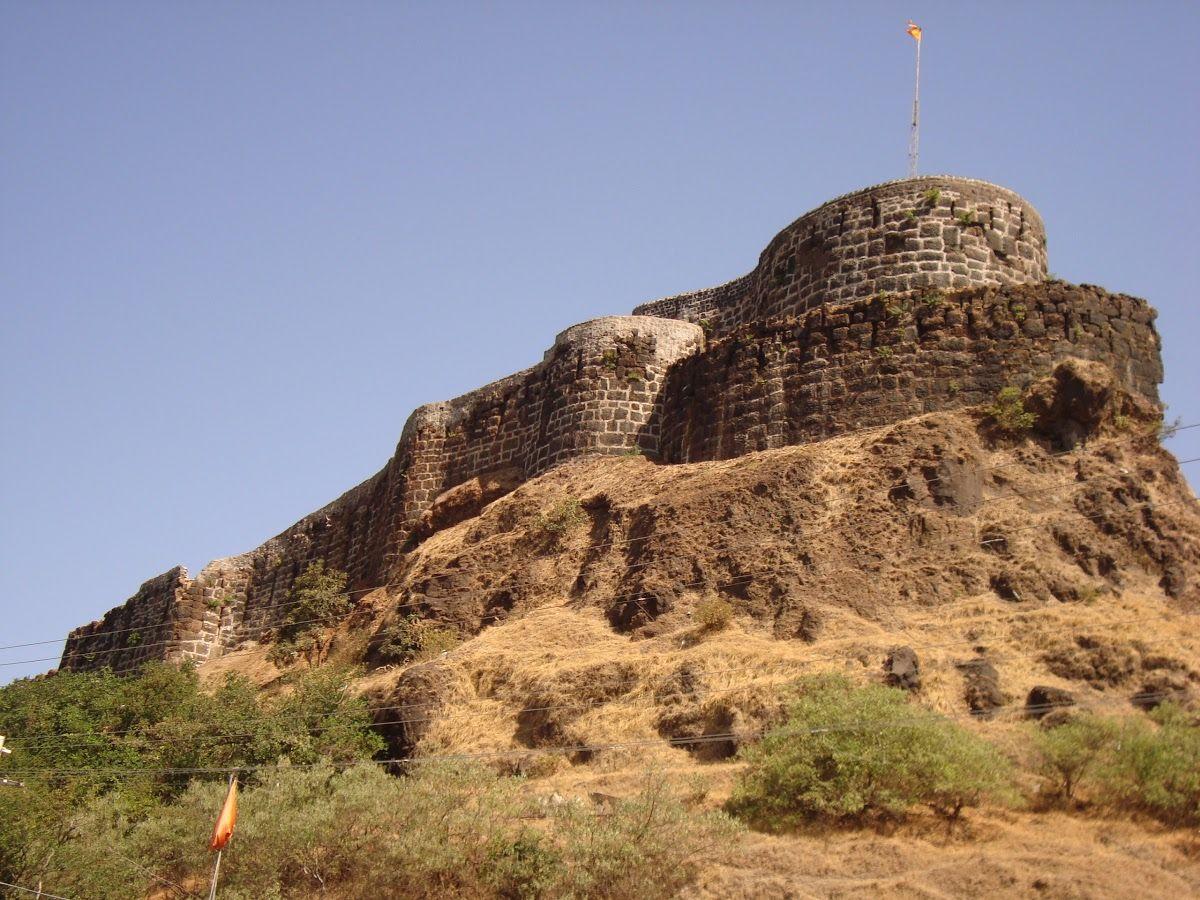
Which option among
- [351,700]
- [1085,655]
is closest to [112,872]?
[351,700]

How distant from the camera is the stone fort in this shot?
23.3m

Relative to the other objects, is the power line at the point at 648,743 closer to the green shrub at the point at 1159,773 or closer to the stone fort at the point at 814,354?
the green shrub at the point at 1159,773

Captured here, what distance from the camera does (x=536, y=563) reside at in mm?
24922

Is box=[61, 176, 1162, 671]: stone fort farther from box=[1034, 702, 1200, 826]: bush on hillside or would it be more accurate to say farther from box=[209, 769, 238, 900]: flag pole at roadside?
box=[209, 769, 238, 900]: flag pole at roadside

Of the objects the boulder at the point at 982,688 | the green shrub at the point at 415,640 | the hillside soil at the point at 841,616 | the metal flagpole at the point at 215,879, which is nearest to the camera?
the hillside soil at the point at 841,616

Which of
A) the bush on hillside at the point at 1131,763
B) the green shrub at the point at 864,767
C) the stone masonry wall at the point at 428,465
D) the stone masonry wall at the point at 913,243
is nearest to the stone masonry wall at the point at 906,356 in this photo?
the stone masonry wall at the point at 913,243

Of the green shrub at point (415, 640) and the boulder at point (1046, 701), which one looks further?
the green shrub at point (415, 640)

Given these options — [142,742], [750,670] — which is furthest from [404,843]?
[142,742]

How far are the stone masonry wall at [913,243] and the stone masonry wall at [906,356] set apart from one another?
3.26ft

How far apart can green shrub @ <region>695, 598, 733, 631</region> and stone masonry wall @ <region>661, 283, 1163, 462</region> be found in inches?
156

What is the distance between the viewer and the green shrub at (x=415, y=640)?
2428cm

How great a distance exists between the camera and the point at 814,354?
2453cm

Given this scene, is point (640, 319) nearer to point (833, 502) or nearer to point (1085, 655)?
point (833, 502)

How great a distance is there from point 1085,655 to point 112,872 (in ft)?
42.5
